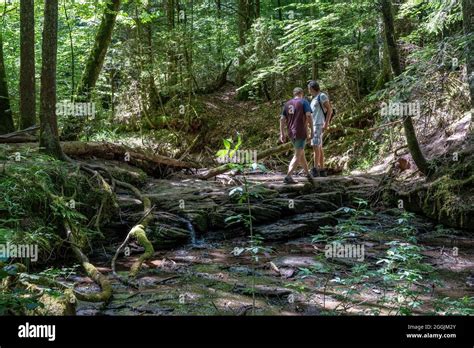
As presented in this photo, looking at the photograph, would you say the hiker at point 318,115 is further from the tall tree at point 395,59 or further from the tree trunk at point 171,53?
the tree trunk at point 171,53

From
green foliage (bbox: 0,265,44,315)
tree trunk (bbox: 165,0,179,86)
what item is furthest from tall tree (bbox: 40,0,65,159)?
tree trunk (bbox: 165,0,179,86)

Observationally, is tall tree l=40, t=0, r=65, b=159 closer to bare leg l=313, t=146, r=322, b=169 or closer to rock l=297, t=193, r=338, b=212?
rock l=297, t=193, r=338, b=212
